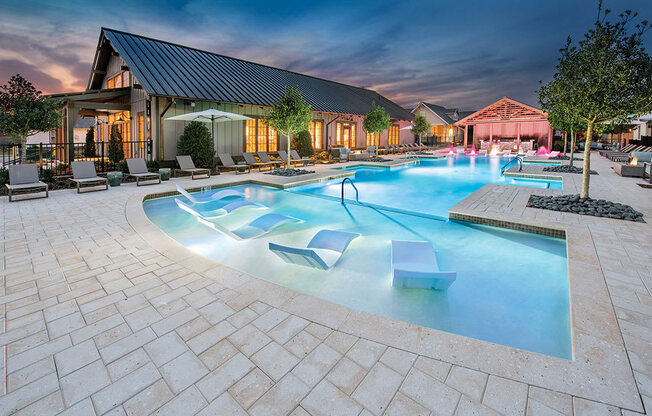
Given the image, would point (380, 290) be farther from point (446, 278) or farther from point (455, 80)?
point (455, 80)

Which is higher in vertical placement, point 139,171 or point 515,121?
point 515,121

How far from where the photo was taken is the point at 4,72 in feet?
74.9

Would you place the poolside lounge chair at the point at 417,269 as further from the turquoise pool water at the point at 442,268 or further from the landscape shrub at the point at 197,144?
the landscape shrub at the point at 197,144

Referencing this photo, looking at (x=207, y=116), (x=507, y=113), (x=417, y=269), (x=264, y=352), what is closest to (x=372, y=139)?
(x=507, y=113)

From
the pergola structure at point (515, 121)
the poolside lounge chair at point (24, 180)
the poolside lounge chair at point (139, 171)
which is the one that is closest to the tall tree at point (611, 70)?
the poolside lounge chair at point (139, 171)

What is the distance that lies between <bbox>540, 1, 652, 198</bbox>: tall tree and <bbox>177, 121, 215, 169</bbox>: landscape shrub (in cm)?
1143

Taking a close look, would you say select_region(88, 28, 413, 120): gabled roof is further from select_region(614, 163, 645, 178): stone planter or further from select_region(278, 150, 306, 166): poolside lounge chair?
select_region(614, 163, 645, 178): stone planter

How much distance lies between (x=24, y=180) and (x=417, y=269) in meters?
9.84

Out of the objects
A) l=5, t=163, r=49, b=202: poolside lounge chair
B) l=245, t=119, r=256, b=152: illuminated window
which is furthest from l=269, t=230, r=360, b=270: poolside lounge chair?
l=245, t=119, r=256, b=152: illuminated window

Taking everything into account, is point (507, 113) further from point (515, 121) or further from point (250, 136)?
point (250, 136)

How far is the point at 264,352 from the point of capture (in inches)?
91.1

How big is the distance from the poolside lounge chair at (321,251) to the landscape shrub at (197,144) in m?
8.84

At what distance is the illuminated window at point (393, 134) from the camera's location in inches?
1106

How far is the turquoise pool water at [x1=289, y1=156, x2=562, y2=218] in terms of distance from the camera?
9359 millimetres
